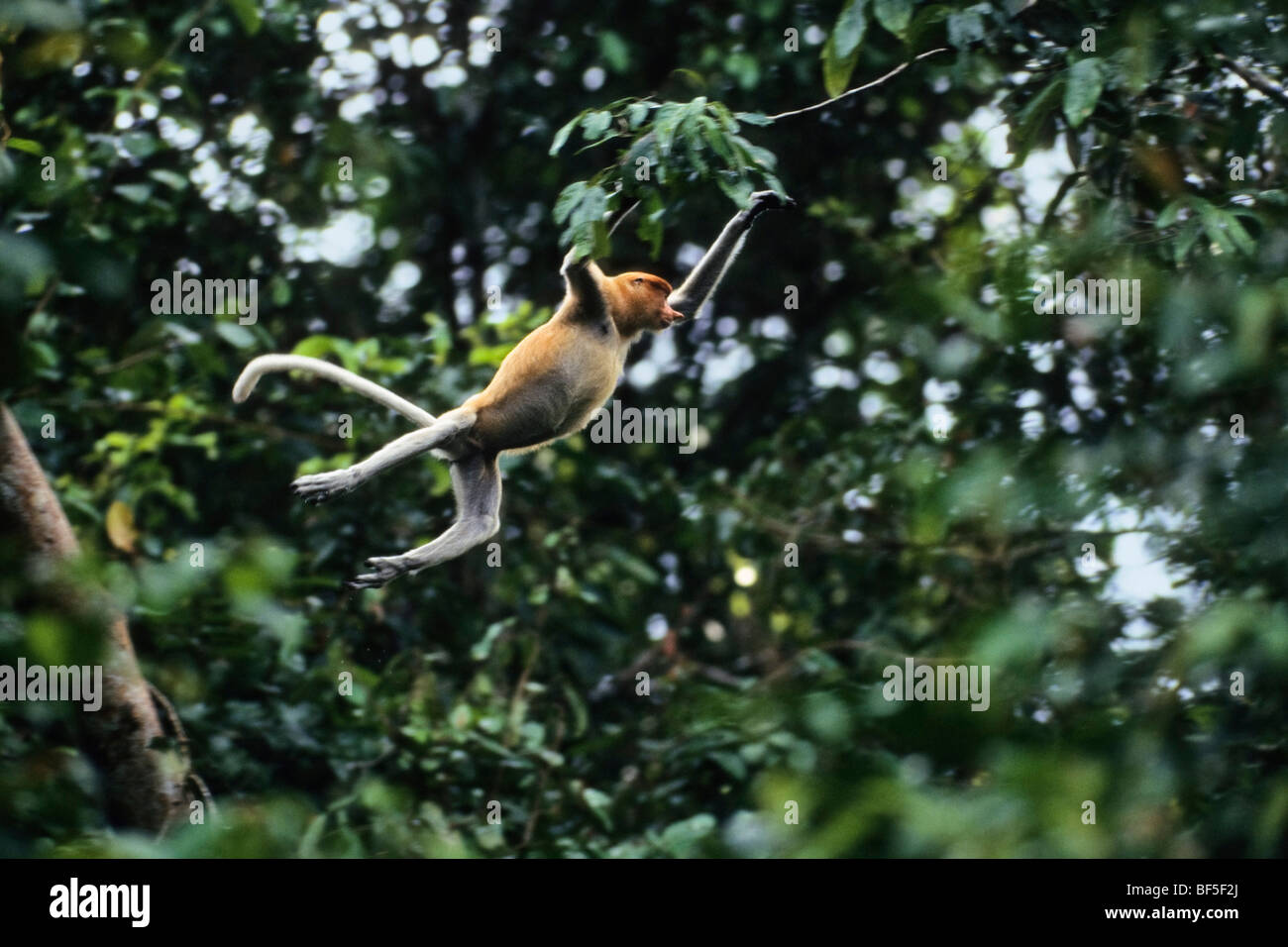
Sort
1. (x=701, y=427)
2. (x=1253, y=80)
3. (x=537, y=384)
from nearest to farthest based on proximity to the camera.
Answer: (x=537, y=384)
(x=1253, y=80)
(x=701, y=427)

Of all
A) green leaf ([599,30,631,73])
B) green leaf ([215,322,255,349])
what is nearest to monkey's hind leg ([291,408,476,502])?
green leaf ([215,322,255,349])

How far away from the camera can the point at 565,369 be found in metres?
3.96

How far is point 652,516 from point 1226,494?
12.4ft

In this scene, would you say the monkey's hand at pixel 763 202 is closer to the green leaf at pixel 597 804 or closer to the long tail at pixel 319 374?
the long tail at pixel 319 374

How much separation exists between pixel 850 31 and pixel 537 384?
1.37 m

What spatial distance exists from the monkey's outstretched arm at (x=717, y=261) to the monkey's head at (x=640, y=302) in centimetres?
9

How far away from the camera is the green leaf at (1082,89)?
3961mm

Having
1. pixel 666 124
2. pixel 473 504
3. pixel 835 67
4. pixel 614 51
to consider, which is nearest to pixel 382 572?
pixel 473 504

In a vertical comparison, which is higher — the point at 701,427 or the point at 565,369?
the point at 701,427

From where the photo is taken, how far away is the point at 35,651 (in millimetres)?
2807

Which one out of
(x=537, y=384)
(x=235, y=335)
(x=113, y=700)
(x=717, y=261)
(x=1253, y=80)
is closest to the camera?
(x=537, y=384)

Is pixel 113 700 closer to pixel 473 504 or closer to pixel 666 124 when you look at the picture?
pixel 473 504

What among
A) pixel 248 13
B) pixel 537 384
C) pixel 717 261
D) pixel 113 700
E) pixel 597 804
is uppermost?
pixel 248 13

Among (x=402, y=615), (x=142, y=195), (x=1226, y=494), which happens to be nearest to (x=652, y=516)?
(x=402, y=615)
